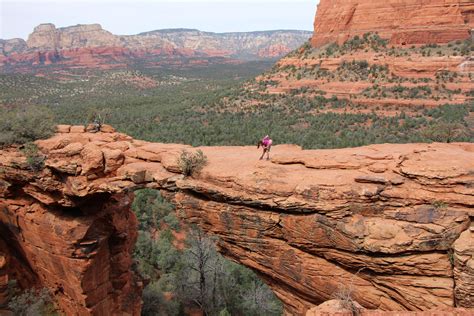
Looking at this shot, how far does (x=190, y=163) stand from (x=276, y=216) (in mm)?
3260

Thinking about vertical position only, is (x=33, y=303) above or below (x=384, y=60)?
below

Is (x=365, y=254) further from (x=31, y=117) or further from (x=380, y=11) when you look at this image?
(x=380, y=11)

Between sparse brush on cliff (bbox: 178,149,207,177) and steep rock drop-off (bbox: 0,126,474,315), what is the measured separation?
13.3 inches

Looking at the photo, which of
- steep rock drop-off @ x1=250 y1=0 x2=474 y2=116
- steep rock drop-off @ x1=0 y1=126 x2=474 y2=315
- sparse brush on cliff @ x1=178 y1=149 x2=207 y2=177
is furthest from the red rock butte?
sparse brush on cliff @ x1=178 y1=149 x2=207 y2=177

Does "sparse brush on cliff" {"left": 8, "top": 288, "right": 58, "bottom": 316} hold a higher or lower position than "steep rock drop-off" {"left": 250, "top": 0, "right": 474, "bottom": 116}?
lower

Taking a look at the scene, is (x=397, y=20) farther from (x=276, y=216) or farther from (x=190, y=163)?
(x=276, y=216)

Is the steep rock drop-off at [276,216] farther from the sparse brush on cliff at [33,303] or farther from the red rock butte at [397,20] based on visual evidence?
the red rock butte at [397,20]

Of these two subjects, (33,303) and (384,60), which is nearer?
(33,303)

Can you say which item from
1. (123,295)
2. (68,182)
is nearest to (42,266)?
(123,295)

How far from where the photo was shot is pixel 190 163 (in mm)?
11000

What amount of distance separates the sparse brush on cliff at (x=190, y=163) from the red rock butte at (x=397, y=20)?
57506 millimetres

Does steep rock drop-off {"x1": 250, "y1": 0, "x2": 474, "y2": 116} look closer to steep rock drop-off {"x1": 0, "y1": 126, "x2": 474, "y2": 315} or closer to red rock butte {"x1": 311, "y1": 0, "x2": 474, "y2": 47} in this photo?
red rock butte {"x1": 311, "y1": 0, "x2": 474, "y2": 47}

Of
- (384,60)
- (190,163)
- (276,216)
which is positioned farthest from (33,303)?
(384,60)

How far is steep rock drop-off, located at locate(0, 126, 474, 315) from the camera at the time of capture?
8.02m
